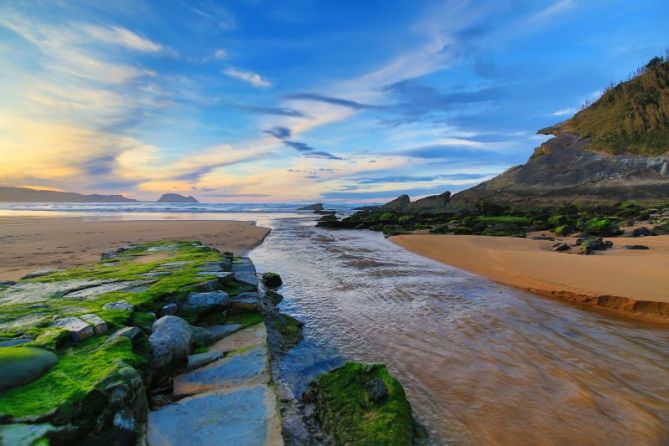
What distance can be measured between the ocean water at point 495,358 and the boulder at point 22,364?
257cm

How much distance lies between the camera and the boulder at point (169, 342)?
4074 millimetres

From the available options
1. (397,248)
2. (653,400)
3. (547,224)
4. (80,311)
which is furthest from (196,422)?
Result: (547,224)

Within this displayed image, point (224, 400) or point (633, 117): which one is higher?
point (633, 117)

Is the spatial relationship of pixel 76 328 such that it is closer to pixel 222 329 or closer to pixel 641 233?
pixel 222 329

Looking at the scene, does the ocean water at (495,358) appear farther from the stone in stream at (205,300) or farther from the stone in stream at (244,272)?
the stone in stream at (205,300)

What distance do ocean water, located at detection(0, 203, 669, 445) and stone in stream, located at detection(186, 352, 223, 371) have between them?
37.2 inches

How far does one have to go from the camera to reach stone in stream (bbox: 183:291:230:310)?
5884 mm

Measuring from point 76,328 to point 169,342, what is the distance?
3.24 ft

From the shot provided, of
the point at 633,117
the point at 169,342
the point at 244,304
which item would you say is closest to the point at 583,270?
the point at 244,304

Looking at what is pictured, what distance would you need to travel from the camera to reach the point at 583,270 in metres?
10.0

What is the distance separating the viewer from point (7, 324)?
13.9 feet

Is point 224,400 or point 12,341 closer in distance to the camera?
point 224,400

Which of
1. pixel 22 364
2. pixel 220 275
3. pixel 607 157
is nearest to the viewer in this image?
pixel 22 364

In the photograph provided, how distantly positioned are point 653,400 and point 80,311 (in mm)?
7122
